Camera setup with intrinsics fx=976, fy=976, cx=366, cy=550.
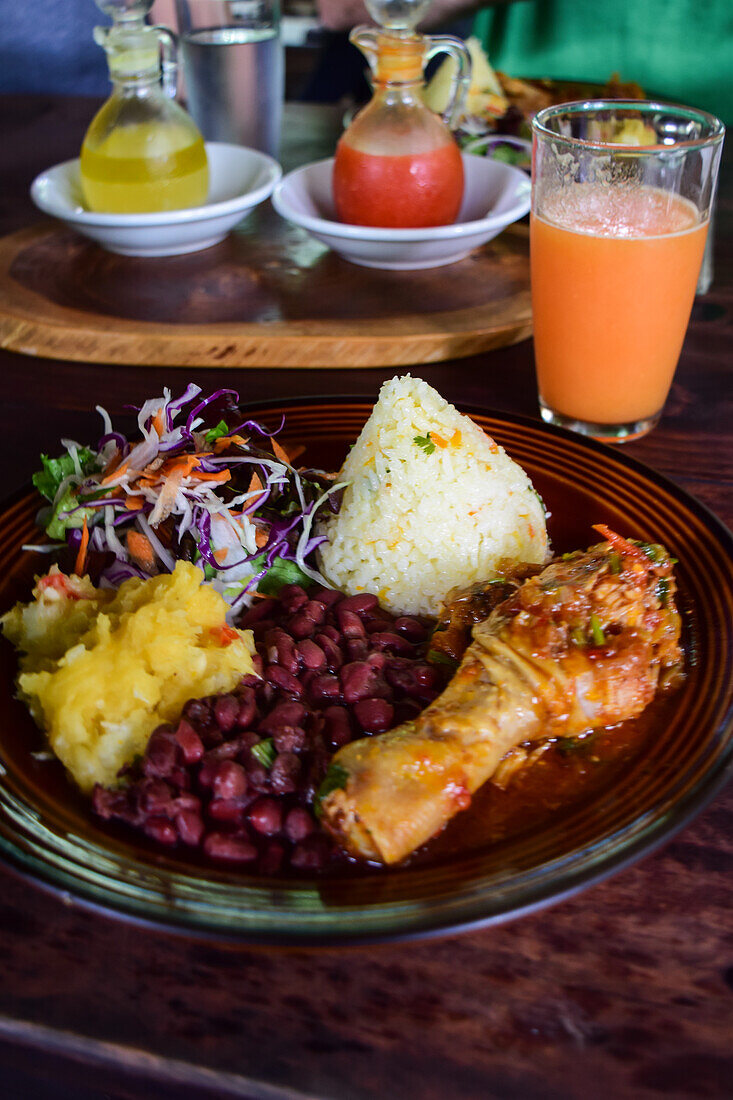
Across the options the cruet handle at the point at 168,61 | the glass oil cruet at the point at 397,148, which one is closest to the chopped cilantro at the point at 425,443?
the glass oil cruet at the point at 397,148

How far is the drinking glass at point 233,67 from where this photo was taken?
12.1 ft

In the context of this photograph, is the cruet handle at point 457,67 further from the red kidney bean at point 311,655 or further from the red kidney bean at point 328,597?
the red kidney bean at point 311,655

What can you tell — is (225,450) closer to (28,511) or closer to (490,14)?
(28,511)

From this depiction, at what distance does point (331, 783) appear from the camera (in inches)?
52.8

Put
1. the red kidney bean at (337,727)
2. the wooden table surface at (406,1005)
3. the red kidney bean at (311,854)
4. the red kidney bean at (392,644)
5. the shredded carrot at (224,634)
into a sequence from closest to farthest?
the wooden table surface at (406,1005), the red kidney bean at (311,854), the red kidney bean at (337,727), the shredded carrot at (224,634), the red kidney bean at (392,644)

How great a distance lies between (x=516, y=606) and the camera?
160 centimetres

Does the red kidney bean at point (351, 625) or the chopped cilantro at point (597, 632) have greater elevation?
the chopped cilantro at point (597, 632)

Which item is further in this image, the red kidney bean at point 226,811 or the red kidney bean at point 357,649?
the red kidney bean at point 357,649

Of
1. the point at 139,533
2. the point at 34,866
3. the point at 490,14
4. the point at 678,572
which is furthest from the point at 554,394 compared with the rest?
the point at 490,14

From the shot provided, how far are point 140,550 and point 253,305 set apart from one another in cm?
122

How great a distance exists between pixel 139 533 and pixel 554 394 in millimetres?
Result: 1051

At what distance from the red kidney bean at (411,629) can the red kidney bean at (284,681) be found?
26 centimetres

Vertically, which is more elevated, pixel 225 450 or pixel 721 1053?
pixel 225 450

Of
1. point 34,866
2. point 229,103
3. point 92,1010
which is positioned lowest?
point 92,1010
